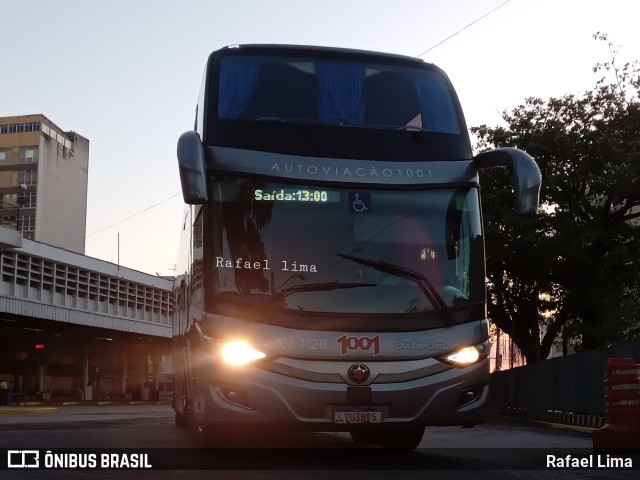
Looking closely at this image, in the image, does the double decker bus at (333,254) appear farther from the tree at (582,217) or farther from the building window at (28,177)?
the building window at (28,177)

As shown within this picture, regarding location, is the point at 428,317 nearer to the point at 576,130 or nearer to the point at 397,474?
the point at 397,474

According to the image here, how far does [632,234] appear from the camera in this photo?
105ft

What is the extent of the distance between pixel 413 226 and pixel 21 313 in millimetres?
34324

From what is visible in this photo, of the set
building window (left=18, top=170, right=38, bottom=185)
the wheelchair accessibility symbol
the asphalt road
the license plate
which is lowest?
the asphalt road

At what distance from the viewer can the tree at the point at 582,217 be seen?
102 feet

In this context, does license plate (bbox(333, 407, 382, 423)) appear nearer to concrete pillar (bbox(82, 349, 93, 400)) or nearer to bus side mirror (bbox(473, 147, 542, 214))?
bus side mirror (bbox(473, 147, 542, 214))

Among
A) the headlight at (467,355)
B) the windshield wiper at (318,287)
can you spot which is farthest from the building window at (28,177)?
the headlight at (467,355)

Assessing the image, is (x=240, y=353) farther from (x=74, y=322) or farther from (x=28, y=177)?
(x=28, y=177)

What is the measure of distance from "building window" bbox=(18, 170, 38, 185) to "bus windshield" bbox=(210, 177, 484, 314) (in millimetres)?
72955

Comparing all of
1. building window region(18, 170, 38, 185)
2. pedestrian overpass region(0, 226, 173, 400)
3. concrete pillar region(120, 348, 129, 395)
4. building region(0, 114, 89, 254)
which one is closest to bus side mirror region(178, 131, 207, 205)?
pedestrian overpass region(0, 226, 173, 400)

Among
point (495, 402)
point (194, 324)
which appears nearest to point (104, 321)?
point (495, 402)

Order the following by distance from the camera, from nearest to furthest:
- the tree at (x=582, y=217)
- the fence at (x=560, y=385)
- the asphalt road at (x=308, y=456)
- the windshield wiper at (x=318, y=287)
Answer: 1. the asphalt road at (x=308, y=456)
2. the windshield wiper at (x=318, y=287)
3. the fence at (x=560, y=385)
4. the tree at (x=582, y=217)

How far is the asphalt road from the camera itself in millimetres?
8289

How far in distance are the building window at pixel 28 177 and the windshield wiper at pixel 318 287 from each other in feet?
241
